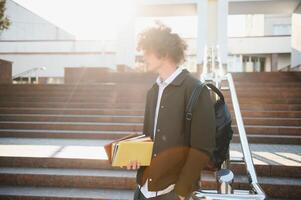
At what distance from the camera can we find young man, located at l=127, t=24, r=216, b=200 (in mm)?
1757

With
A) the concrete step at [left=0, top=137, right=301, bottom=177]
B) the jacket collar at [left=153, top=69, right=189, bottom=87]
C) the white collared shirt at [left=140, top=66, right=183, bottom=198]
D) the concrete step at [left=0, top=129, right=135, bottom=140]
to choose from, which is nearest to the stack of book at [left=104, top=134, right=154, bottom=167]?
the white collared shirt at [left=140, top=66, right=183, bottom=198]

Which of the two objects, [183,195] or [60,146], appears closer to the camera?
[183,195]

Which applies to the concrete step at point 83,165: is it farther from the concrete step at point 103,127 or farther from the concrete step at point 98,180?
the concrete step at point 103,127

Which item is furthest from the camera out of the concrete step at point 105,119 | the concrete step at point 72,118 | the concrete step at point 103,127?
the concrete step at point 72,118

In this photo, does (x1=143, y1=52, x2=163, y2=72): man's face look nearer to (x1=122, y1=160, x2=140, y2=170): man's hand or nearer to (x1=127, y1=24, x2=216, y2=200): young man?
(x1=127, y1=24, x2=216, y2=200): young man

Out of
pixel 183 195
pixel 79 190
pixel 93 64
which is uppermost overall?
pixel 93 64

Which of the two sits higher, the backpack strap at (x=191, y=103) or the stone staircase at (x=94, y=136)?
the backpack strap at (x=191, y=103)

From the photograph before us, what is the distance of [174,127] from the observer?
6.03ft

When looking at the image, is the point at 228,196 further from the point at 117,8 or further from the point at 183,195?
the point at 117,8

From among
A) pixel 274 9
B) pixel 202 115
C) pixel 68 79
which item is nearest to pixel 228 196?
pixel 202 115

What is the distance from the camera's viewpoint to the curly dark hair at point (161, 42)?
6.09 feet

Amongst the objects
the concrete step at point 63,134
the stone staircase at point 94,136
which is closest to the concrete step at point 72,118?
the stone staircase at point 94,136

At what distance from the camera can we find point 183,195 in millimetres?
1763

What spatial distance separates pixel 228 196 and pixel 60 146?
13.9 ft
